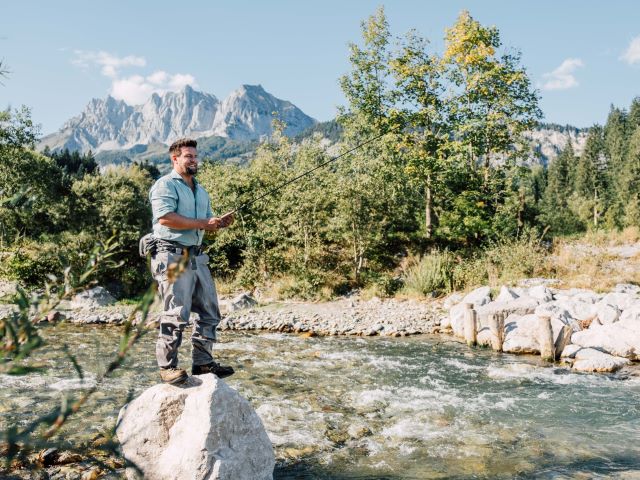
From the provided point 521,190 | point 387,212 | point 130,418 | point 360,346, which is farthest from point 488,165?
point 130,418

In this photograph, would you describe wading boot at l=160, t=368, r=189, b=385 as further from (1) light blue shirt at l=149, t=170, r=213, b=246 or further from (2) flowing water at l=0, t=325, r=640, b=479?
(1) light blue shirt at l=149, t=170, r=213, b=246

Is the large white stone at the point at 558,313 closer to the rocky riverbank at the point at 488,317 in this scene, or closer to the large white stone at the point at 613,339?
the rocky riverbank at the point at 488,317

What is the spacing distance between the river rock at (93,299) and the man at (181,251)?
11.9m

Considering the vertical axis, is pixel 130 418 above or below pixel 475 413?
above

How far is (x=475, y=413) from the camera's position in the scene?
6301 millimetres

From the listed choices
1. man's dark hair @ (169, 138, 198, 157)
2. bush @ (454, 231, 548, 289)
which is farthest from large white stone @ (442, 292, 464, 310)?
man's dark hair @ (169, 138, 198, 157)

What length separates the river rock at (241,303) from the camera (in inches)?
558

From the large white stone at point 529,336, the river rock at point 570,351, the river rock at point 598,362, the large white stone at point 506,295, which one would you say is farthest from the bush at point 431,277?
the river rock at point 598,362

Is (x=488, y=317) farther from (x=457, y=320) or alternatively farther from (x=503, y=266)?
(x=503, y=266)

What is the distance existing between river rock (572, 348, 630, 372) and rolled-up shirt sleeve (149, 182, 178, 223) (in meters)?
7.39

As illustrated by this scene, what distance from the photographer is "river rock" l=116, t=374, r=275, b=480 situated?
4000mm

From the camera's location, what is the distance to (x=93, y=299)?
1533cm

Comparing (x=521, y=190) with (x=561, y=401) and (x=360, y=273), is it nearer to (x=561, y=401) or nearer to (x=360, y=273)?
(x=360, y=273)

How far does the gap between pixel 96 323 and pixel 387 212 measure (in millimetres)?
9052
